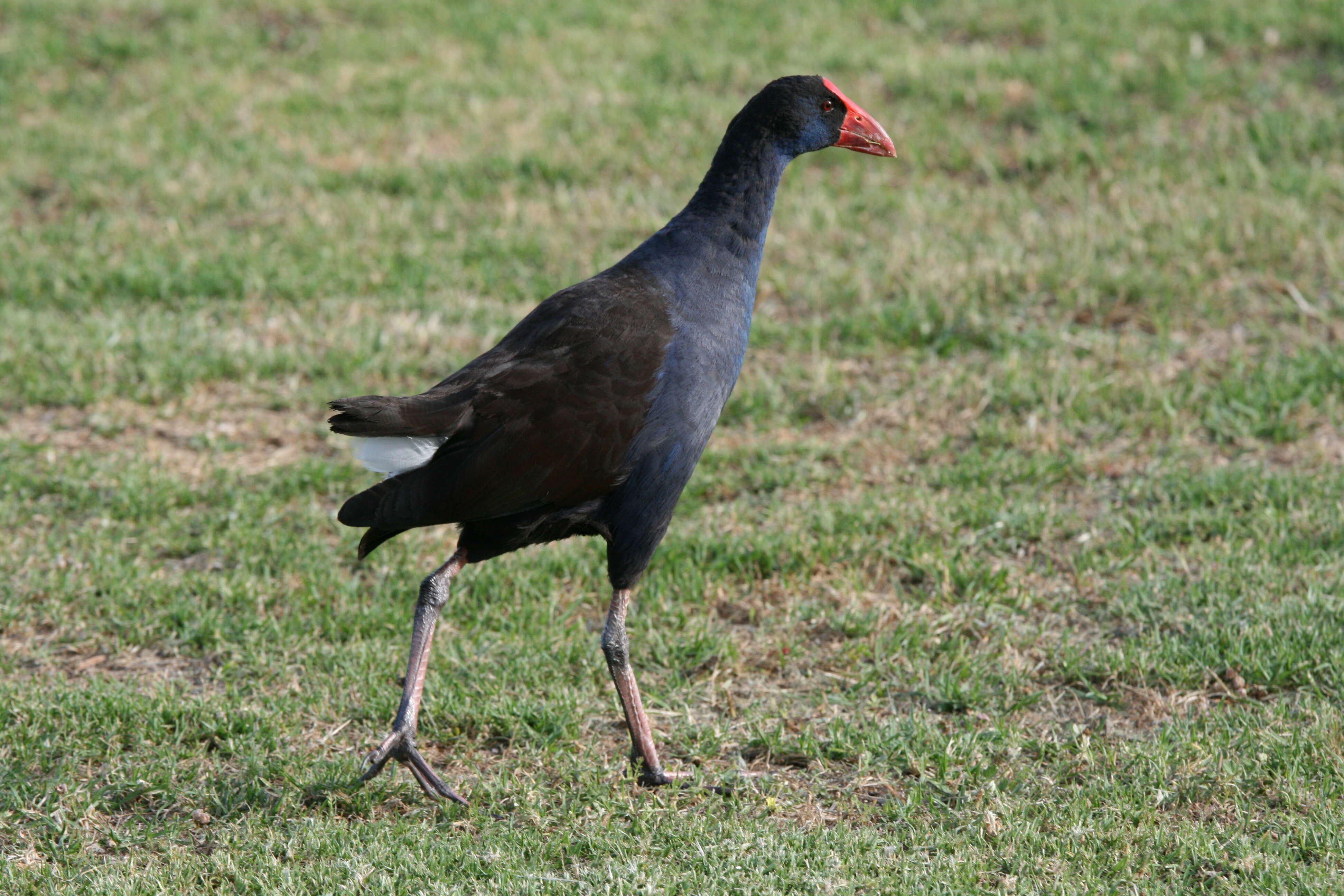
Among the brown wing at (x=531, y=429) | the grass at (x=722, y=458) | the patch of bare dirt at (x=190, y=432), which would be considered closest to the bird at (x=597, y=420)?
the brown wing at (x=531, y=429)

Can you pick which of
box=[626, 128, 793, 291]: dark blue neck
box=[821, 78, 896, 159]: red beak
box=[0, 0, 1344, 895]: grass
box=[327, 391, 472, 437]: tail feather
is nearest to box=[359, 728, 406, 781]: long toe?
box=[0, 0, 1344, 895]: grass

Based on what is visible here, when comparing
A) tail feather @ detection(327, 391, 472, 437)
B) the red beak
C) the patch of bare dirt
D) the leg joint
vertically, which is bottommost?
the patch of bare dirt

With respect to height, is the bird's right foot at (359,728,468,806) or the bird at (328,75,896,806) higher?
the bird at (328,75,896,806)

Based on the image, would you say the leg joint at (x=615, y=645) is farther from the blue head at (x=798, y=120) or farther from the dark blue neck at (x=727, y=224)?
the blue head at (x=798, y=120)

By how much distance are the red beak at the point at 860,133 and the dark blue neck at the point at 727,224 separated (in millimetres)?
307

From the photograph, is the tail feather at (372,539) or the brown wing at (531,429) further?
the tail feather at (372,539)

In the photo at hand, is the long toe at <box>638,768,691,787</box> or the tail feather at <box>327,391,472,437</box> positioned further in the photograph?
the long toe at <box>638,768,691,787</box>

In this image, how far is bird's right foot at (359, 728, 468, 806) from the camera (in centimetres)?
360

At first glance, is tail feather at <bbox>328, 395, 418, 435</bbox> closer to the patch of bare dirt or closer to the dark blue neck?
the dark blue neck

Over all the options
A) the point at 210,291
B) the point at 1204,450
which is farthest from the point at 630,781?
the point at 210,291

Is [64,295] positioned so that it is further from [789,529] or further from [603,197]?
[789,529]

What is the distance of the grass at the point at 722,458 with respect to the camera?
3576 millimetres

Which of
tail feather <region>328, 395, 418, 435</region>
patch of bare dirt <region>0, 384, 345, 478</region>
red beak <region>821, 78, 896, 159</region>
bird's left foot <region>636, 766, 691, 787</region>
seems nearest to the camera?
tail feather <region>328, 395, 418, 435</region>

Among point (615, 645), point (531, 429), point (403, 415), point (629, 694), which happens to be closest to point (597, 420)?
point (531, 429)
